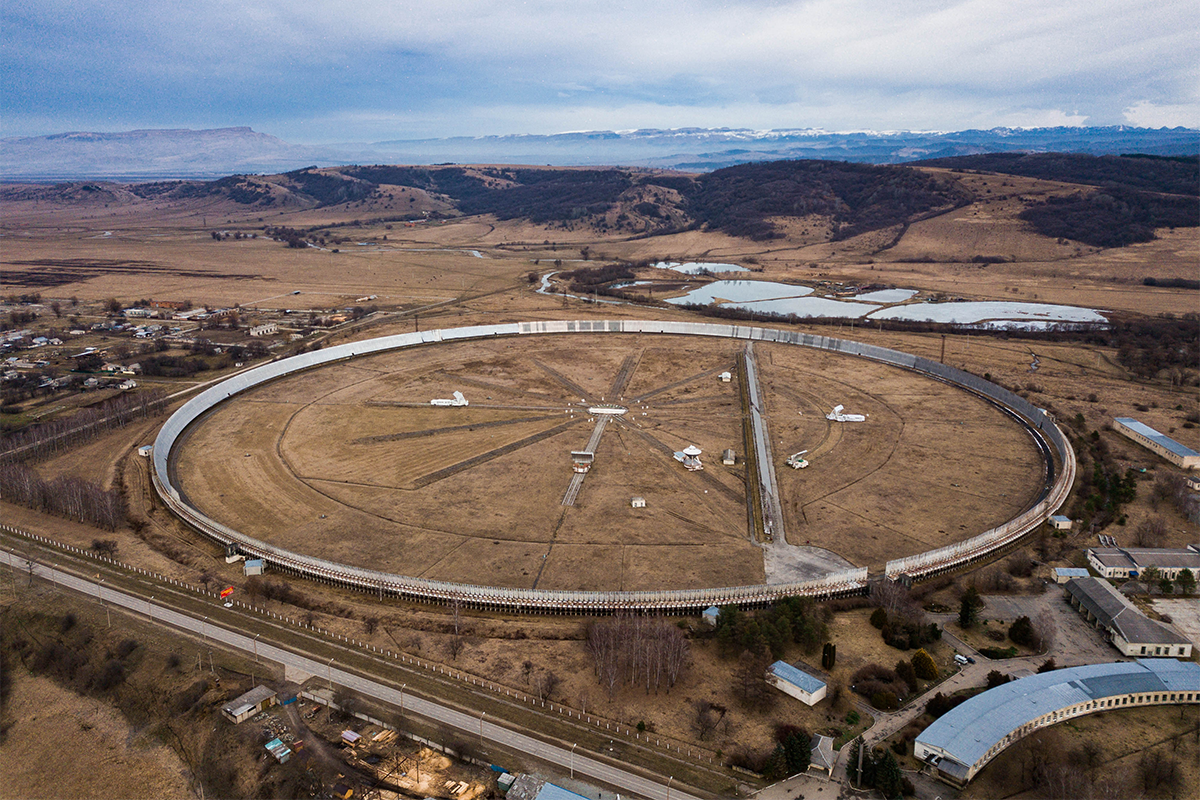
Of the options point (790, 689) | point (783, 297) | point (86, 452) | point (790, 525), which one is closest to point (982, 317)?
point (783, 297)

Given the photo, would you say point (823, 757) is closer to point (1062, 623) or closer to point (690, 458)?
point (1062, 623)

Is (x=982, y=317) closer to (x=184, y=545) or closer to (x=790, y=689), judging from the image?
(x=790, y=689)

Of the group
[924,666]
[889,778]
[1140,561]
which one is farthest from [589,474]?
[1140,561]

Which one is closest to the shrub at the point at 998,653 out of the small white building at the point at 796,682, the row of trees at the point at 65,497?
the small white building at the point at 796,682

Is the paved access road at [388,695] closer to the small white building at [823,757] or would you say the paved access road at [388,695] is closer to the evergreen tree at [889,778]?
the small white building at [823,757]

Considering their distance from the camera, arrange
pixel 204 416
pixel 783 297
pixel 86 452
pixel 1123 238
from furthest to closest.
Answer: pixel 1123 238
pixel 783 297
pixel 204 416
pixel 86 452

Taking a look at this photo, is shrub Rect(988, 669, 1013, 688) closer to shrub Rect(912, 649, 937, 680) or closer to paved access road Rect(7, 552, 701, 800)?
shrub Rect(912, 649, 937, 680)
